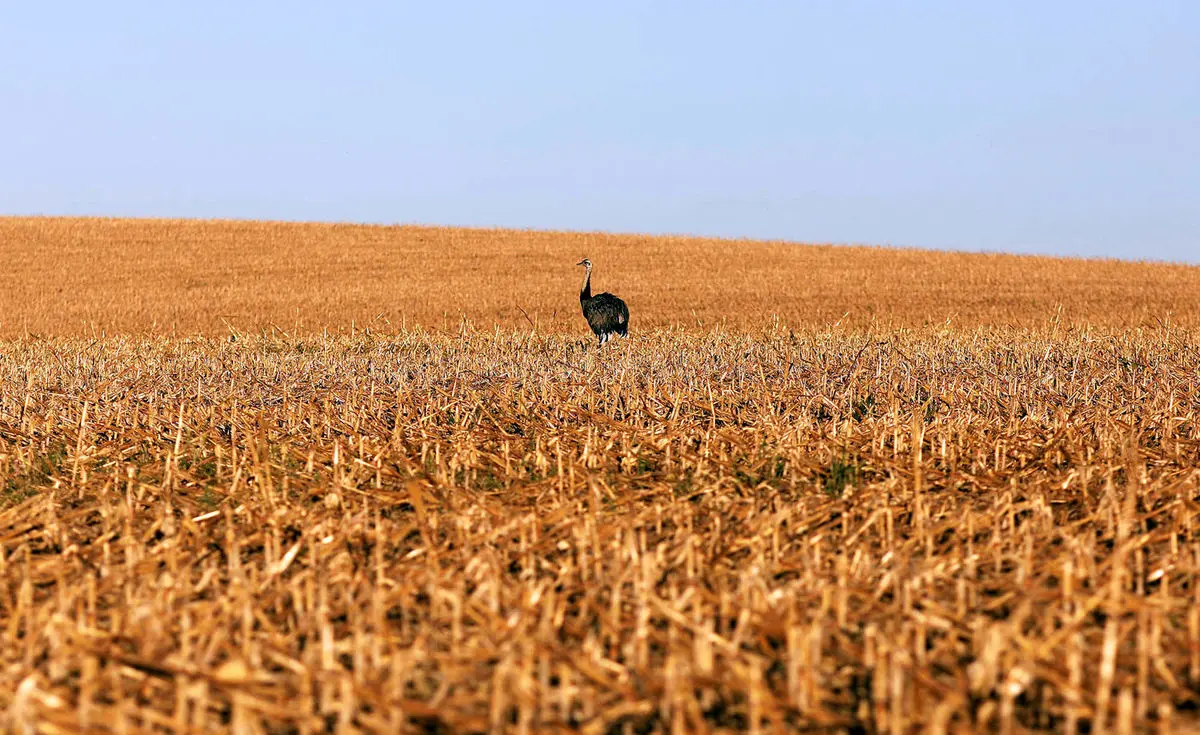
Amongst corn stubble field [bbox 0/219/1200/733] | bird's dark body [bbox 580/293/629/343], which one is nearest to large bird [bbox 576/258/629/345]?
bird's dark body [bbox 580/293/629/343]

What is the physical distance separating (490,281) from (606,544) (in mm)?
30004

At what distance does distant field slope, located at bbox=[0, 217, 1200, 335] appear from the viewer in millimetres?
26688

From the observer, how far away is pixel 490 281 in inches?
1348

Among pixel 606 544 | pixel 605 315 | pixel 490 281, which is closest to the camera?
pixel 606 544

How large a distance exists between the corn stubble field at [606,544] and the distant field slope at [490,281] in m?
13.1

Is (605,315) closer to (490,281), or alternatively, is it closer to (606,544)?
(606,544)

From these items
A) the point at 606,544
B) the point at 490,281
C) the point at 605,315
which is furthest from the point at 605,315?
the point at 490,281

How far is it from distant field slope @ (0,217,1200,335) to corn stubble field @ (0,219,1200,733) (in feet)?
43.1

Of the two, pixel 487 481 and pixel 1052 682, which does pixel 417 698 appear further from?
pixel 487 481

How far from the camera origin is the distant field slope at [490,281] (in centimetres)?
2669

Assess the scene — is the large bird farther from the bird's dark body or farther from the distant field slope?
the distant field slope

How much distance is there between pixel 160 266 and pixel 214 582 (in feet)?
119

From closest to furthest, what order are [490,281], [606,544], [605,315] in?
[606,544], [605,315], [490,281]

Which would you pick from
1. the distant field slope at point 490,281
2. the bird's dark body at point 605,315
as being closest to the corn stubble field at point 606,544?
the bird's dark body at point 605,315
